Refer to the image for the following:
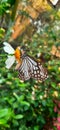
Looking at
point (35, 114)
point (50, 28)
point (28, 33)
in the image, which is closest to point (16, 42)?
point (28, 33)

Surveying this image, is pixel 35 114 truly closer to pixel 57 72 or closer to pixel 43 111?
pixel 43 111

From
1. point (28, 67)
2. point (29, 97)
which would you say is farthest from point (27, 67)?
point (29, 97)

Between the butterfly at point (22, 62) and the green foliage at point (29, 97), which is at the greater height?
the butterfly at point (22, 62)

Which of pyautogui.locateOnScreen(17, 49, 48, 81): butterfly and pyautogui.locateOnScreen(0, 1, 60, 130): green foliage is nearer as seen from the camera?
pyautogui.locateOnScreen(17, 49, 48, 81): butterfly

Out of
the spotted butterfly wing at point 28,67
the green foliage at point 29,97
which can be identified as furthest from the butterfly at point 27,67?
the green foliage at point 29,97

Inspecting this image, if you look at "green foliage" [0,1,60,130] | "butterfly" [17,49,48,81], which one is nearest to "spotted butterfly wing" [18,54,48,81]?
"butterfly" [17,49,48,81]

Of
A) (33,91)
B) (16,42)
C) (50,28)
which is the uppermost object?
(33,91)

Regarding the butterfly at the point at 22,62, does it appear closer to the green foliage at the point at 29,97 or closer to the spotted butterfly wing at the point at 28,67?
the spotted butterfly wing at the point at 28,67

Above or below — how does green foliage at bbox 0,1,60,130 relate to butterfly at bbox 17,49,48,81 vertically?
below

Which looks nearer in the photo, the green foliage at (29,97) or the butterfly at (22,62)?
the butterfly at (22,62)

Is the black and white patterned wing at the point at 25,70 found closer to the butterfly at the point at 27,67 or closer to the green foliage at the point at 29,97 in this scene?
the butterfly at the point at 27,67

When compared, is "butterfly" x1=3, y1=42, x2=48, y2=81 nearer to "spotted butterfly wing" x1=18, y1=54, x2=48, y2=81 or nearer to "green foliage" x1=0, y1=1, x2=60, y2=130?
"spotted butterfly wing" x1=18, y1=54, x2=48, y2=81
